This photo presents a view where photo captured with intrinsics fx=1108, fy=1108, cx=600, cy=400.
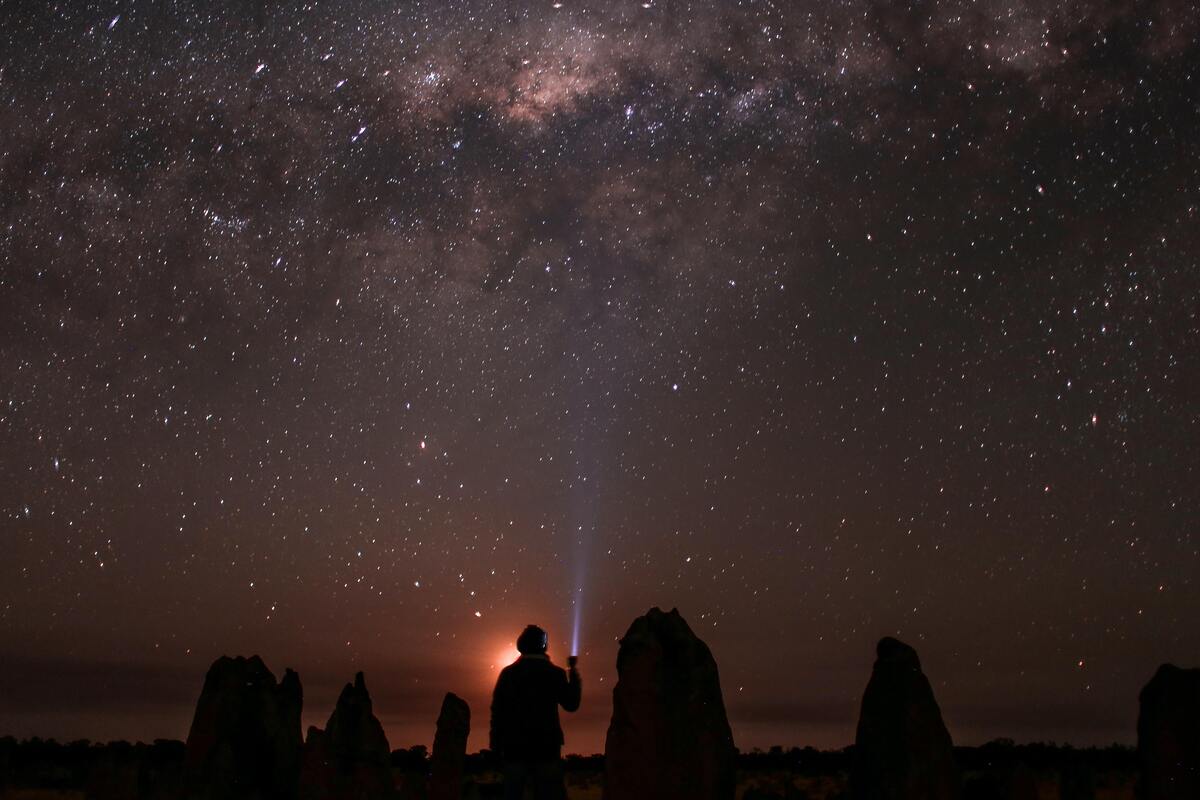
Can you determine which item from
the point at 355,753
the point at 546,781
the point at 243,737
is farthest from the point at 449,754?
the point at 546,781

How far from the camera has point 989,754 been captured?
68125 mm

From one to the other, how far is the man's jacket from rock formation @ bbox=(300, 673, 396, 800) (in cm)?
1393

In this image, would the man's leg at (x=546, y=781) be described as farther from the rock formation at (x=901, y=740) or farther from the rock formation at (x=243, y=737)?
the rock formation at (x=243, y=737)

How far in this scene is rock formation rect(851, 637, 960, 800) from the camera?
17.3m

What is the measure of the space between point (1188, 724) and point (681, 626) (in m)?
8.15

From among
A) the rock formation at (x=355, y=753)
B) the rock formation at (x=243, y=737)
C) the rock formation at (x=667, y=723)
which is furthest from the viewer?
the rock formation at (x=355, y=753)

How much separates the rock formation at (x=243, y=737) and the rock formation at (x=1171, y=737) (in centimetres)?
1561

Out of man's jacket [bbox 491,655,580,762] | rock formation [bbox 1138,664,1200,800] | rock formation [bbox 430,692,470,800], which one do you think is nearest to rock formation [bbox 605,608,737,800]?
rock formation [bbox 1138,664,1200,800]

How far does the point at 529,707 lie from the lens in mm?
10258

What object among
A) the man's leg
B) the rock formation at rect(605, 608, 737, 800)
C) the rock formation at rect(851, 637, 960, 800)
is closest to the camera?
the man's leg

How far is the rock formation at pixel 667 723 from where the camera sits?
16812 millimetres

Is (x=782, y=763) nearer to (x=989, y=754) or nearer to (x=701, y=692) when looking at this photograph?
(x=989, y=754)

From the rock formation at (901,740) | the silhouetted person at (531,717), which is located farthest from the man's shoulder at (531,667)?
the rock formation at (901,740)

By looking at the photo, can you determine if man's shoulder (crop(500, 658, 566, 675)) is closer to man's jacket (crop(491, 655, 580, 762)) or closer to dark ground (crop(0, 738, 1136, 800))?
man's jacket (crop(491, 655, 580, 762))
